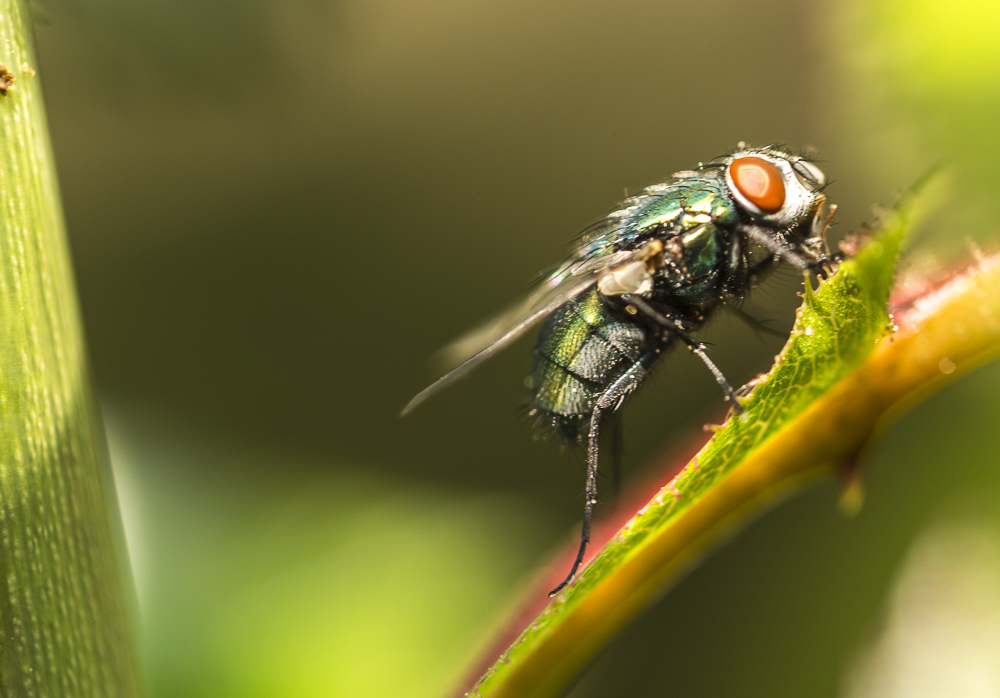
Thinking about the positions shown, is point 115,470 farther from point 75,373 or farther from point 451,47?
point 451,47

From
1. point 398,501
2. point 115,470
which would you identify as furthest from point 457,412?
point 115,470

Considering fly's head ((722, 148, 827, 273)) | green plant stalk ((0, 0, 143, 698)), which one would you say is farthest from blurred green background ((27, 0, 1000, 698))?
green plant stalk ((0, 0, 143, 698))

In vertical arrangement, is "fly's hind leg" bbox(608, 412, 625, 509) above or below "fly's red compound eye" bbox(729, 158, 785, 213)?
below

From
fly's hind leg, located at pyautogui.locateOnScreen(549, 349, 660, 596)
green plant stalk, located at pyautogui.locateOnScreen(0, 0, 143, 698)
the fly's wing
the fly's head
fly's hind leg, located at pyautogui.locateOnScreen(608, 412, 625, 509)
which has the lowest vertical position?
fly's hind leg, located at pyautogui.locateOnScreen(608, 412, 625, 509)

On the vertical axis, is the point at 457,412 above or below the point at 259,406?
below

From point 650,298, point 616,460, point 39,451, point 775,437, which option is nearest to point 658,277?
point 650,298

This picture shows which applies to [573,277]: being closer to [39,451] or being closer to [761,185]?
[761,185]

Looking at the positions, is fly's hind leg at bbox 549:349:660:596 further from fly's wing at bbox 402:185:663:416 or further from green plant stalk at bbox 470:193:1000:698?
green plant stalk at bbox 470:193:1000:698
